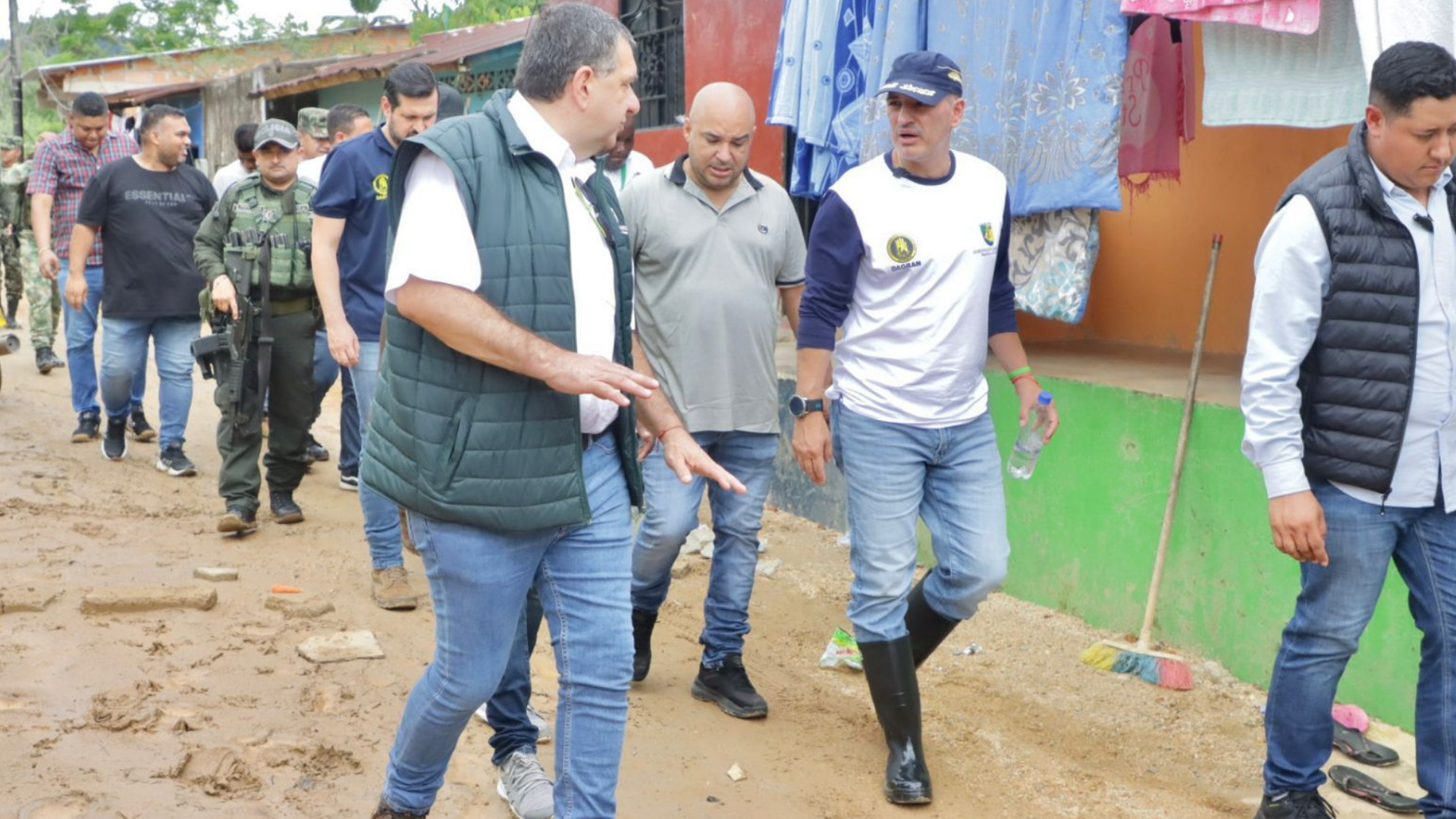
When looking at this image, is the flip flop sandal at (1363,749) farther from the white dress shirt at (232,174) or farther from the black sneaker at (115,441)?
the white dress shirt at (232,174)

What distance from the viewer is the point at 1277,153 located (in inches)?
238

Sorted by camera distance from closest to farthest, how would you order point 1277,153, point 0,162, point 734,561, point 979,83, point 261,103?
1. point 734,561
2. point 979,83
3. point 1277,153
4. point 0,162
5. point 261,103

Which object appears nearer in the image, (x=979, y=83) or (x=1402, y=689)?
(x=1402, y=689)

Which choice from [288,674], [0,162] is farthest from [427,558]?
[0,162]

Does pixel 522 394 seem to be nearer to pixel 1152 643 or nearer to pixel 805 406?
pixel 805 406

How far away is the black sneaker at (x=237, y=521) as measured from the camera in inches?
261

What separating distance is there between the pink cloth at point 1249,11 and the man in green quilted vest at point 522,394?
228cm

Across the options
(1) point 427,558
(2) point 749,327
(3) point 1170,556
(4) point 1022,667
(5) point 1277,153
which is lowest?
(4) point 1022,667

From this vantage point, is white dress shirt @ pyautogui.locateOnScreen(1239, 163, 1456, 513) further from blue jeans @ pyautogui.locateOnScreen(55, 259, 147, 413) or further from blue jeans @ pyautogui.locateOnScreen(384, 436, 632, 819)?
blue jeans @ pyautogui.locateOnScreen(55, 259, 147, 413)

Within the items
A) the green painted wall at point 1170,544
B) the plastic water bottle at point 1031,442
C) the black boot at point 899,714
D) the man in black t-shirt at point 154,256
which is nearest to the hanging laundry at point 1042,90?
the green painted wall at point 1170,544

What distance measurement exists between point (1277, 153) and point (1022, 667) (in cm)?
254

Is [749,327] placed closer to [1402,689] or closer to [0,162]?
[1402,689]

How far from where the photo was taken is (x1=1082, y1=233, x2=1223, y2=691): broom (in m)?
4.99

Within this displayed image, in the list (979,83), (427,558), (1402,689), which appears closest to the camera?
(427,558)
